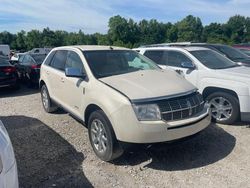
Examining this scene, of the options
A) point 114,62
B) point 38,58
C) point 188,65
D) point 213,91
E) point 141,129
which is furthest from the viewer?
point 38,58

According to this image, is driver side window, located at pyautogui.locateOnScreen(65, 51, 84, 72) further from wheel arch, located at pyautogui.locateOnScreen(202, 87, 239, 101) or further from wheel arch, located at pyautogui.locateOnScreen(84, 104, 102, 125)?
wheel arch, located at pyautogui.locateOnScreen(202, 87, 239, 101)

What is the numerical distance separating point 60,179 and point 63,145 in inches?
46.7

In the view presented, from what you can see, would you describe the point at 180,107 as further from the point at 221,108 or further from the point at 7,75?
the point at 7,75

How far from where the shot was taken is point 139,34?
88.0 m

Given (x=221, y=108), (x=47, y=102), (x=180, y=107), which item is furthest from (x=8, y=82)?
(x=180, y=107)

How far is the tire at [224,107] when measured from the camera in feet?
19.1

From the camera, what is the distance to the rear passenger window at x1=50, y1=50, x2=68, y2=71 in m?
6.11

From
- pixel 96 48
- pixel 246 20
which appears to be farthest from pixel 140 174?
pixel 246 20

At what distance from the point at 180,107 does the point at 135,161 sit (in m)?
1.10

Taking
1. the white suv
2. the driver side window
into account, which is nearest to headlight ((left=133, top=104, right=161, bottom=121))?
the white suv

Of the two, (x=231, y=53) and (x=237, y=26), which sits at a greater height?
(x=237, y=26)

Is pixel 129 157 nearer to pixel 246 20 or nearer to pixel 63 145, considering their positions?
pixel 63 145

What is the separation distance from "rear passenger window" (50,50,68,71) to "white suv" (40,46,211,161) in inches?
12.9

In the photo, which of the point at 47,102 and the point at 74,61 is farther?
the point at 47,102
